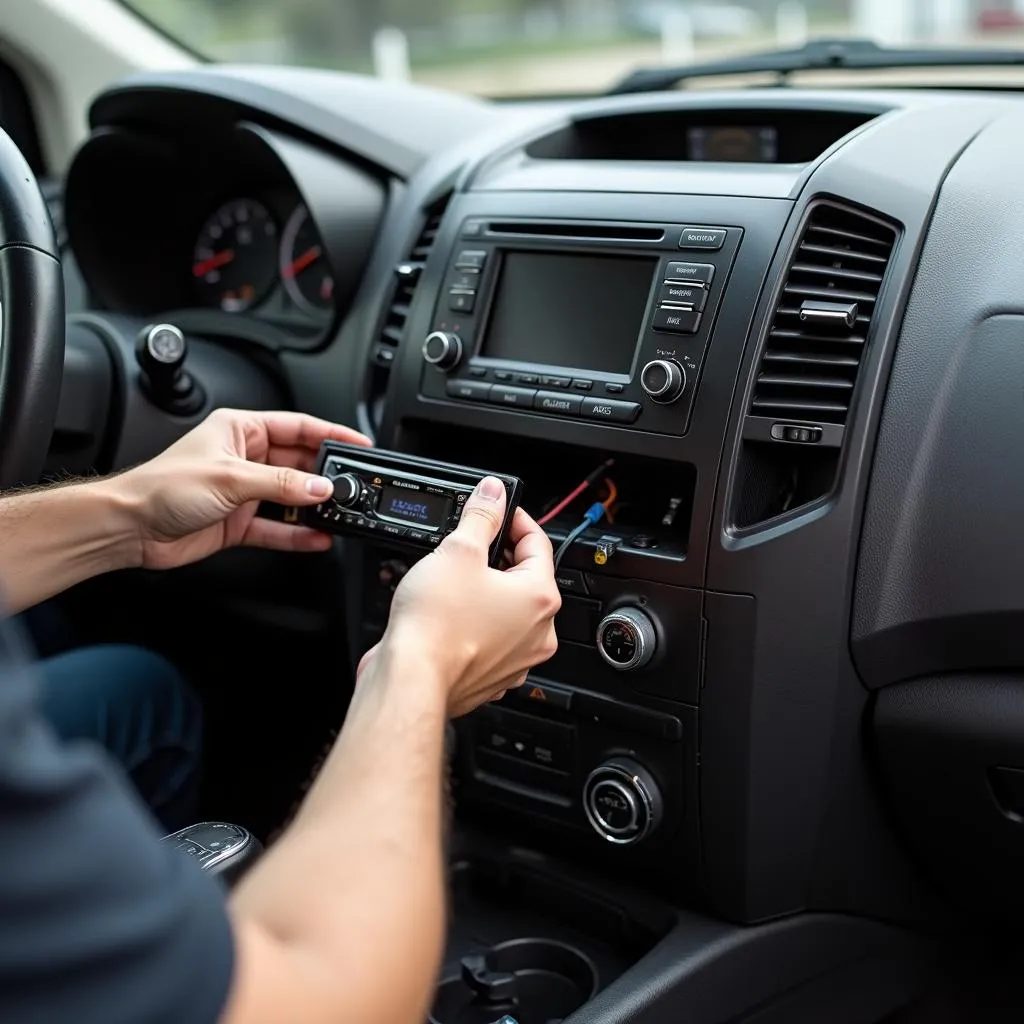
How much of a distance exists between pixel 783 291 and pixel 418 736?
71 cm

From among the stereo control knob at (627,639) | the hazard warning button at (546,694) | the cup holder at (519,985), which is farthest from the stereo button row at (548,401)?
the cup holder at (519,985)

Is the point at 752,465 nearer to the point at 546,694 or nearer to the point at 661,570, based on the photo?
the point at 661,570

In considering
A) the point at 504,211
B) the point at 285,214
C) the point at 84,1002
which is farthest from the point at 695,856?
the point at 285,214

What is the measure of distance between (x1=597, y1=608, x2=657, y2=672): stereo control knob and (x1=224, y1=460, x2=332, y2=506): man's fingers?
36 centimetres

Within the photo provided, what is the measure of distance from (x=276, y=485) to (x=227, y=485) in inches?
2.3

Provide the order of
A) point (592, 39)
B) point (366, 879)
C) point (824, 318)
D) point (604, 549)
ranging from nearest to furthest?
point (366, 879) < point (824, 318) < point (604, 549) < point (592, 39)

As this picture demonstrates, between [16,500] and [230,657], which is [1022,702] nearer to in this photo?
[16,500]

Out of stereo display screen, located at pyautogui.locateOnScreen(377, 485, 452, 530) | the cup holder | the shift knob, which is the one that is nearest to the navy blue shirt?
stereo display screen, located at pyautogui.locateOnScreen(377, 485, 452, 530)

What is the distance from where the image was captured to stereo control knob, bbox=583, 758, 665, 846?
149cm

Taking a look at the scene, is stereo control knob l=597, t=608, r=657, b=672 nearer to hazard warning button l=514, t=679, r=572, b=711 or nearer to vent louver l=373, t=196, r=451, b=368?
hazard warning button l=514, t=679, r=572, b=711

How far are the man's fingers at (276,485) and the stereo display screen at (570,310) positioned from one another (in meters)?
0.28

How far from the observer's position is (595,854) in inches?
63.7

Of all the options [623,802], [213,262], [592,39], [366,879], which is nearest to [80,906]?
[366,879]

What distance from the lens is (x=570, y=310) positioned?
1530 millimetres
